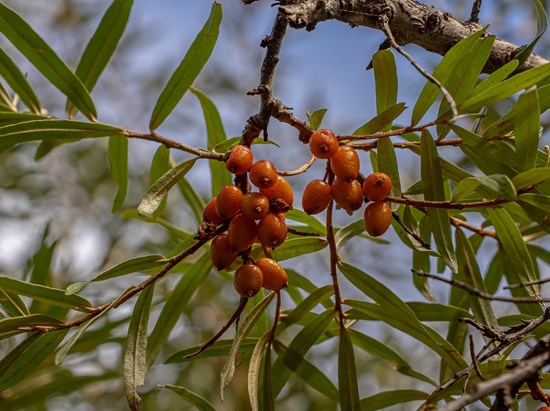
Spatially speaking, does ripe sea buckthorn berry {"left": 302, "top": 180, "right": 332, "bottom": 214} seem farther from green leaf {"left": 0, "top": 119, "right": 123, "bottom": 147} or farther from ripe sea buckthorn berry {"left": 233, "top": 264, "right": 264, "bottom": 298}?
green leaf {"left": 0, "top": 119, "right": 123, "bottom": 147}

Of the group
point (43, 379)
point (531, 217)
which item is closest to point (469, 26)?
point (531, 217)

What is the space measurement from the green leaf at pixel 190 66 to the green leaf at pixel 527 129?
507 millimetres

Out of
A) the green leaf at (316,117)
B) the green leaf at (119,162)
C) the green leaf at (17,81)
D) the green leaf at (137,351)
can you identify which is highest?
the green leaf at (17,81)

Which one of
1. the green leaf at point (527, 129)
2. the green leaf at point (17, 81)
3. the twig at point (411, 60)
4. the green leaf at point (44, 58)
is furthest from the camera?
the green leaf at point (17, 81)

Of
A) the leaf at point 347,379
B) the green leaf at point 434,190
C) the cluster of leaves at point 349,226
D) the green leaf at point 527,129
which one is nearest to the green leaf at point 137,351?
the cluster of leaves at point 349,226

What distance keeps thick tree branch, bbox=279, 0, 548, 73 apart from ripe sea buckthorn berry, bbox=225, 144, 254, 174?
0.20 metres

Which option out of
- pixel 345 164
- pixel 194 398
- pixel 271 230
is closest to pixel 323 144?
pixel 345 164

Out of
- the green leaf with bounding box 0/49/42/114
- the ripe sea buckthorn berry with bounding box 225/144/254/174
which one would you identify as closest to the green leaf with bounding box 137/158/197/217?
the ripe sea buckthorn berry with bounding box 225/144/254/174

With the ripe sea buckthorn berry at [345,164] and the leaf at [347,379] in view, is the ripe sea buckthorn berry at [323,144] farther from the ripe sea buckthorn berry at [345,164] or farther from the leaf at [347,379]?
the leaf at [347,379]

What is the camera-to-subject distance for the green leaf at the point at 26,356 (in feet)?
3.46

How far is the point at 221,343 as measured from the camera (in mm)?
1183

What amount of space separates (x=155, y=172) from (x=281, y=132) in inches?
84.6

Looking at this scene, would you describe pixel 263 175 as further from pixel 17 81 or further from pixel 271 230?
pixel 17 81

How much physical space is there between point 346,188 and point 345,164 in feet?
0.12
